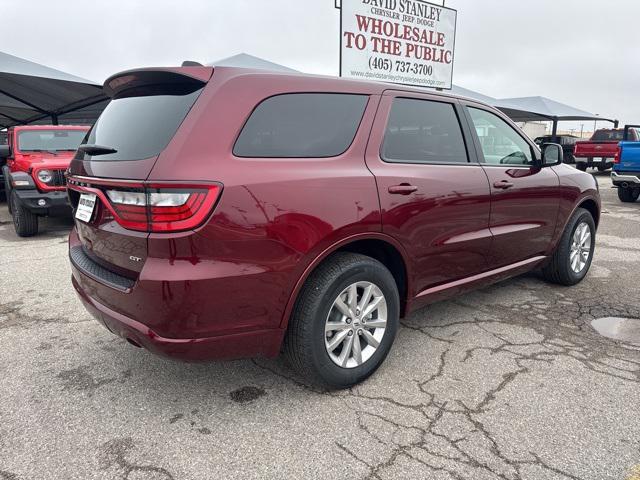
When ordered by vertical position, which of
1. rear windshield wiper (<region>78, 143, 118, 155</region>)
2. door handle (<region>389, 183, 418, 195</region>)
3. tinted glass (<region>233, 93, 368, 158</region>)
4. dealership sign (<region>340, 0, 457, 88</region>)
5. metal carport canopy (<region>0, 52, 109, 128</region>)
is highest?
dealership sign (<region>340, 0, 457, 88</region>)

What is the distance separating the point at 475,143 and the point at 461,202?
0.57 m

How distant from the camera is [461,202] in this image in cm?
316

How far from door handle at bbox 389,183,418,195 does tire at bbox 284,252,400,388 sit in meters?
0.41

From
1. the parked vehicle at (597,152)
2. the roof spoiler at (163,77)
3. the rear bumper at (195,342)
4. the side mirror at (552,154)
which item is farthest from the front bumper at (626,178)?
the roof spoiler at (163,77)

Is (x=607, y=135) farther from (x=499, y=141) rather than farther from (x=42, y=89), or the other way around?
(x=42, y=89)

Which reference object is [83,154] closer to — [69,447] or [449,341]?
[69,447]

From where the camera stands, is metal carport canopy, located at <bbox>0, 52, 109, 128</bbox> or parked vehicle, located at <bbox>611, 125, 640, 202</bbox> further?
metal carport canopy, located at <bbox>0, 52, 109, 128</bbox>

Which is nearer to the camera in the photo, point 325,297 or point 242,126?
point 242,126

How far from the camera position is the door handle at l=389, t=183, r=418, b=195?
272 cm

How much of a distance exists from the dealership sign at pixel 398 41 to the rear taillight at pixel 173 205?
831cm

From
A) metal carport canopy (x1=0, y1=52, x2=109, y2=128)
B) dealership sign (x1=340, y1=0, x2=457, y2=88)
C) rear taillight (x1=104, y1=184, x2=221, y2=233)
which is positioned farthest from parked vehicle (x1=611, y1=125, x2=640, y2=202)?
metal carport canopy (x1=0, y1=52, x2=109, y2=128)

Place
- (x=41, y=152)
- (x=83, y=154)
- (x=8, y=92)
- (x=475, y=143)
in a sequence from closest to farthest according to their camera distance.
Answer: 1. (x=83, y=154)
2. (x=475, y=143)
3. (x=41, y=152)
4. (x=8, y=92)

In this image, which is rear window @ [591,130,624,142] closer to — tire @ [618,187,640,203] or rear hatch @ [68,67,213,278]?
tire @ [618,187,640,203]

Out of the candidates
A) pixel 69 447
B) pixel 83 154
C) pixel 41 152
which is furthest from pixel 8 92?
pixel 69 447
